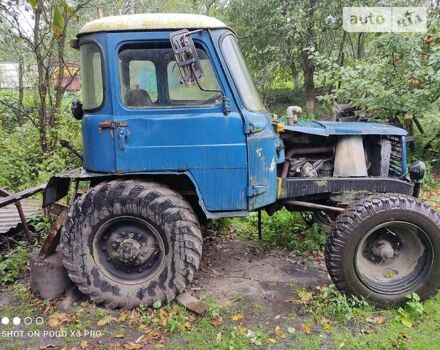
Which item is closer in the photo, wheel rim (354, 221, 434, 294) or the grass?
the grass

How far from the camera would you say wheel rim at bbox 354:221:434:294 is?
3713mm

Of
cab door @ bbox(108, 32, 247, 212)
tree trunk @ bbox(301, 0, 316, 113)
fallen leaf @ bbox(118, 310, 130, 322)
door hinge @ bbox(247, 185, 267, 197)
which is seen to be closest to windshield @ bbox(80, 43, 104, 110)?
cab door @ bbox(108, 32, 247, 212)

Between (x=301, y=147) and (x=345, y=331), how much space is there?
1.78 meters

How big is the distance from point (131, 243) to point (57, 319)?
2.75 feet

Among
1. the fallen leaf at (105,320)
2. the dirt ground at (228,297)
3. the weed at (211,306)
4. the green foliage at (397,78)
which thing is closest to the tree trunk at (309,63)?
the green foliage at (397,78)

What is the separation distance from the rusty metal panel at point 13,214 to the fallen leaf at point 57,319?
196 centimetres

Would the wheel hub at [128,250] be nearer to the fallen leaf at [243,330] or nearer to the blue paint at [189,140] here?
the blue paint at [189,140]

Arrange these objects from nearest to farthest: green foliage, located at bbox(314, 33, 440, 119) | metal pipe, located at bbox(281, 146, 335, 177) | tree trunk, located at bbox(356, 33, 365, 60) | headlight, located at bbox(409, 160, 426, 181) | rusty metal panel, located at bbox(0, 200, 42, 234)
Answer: headlight, located at bbox(409, 160, 426, 181)
metal pipe, located at bbox(281, 146, 335, 177)
rusty metal panel, located at bbox(0, 200, 42, 234)
green foliage, located at bbox(314, 33, 440, 119)
tree trunk, located at bbox(356, 33, 365, 60)

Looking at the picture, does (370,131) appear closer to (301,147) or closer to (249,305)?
(301,147)

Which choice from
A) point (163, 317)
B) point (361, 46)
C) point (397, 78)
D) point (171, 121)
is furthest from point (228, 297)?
point (361, 46)

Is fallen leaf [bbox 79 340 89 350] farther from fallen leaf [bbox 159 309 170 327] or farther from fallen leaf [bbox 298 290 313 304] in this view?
fallen leaf [bbox 298 290 313 304]

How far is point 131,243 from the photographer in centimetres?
371

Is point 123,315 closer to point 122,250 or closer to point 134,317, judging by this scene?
point 134,317

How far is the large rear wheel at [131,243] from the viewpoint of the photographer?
3.62 meters
